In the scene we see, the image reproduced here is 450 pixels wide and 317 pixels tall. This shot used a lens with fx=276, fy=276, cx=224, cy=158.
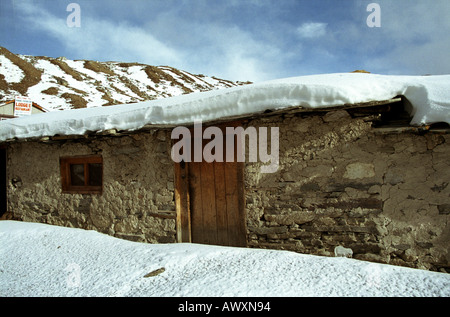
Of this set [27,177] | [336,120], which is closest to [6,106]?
[27,177]

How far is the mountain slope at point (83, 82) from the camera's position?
24.2 m

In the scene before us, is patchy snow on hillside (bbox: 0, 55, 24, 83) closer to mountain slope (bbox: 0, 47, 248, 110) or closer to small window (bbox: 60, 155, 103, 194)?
mountain slope (bbox: 0, 47, 248, 110)

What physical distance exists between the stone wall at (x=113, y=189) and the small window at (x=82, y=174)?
0.09m

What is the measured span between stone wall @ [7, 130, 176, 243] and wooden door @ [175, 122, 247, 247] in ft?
0.55

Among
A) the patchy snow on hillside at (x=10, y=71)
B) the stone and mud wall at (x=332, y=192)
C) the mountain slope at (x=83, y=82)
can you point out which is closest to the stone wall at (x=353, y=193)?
the stone and mud wall at (x=332, y=192)

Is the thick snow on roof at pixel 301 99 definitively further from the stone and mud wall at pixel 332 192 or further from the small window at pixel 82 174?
the small window at pixel 82 174

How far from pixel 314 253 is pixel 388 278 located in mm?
1011

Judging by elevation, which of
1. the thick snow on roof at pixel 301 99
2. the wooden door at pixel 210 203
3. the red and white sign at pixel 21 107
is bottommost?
the wooden door at pixel 210 203

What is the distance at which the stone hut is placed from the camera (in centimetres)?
287

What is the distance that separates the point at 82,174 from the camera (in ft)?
15.5

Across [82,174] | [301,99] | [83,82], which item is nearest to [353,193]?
[301,99]
